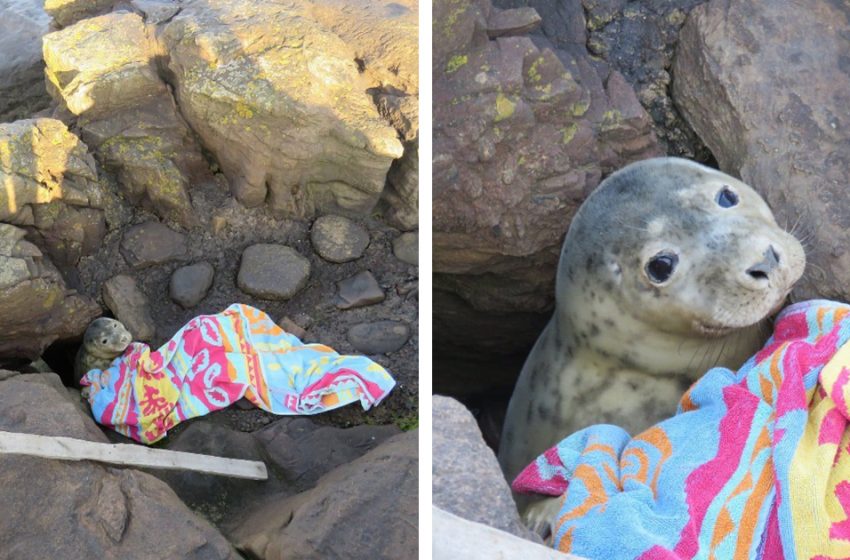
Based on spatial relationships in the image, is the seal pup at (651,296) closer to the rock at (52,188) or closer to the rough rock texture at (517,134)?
the rough rock texture at (517,134)

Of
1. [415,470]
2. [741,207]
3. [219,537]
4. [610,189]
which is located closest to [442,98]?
[610,189]

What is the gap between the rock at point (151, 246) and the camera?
3854 mm

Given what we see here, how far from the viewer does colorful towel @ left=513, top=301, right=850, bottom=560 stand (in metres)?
1.64

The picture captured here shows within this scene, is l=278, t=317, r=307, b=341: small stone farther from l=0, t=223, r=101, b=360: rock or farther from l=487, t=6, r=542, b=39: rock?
l=487, t=6, r=542, b=39: rock

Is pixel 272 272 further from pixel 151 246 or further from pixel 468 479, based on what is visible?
pixel 468 479

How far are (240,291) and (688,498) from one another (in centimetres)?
239

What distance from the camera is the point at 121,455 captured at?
2.72m

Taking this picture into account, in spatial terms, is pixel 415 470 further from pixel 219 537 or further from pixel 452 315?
pixel 452 315

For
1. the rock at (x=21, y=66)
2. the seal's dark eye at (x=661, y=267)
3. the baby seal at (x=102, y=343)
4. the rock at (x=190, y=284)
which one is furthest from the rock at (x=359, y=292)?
the rock at (x=21, y=66)

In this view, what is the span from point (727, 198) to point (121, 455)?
1.73 metres

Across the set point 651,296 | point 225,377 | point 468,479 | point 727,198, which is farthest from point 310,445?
point 468,479

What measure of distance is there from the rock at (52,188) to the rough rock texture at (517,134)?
147 centimetres

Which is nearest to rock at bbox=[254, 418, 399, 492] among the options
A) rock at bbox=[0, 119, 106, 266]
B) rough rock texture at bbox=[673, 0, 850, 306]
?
rock at bbox=[0, 119, 106, 266]

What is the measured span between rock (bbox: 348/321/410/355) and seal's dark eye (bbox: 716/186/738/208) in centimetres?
161
